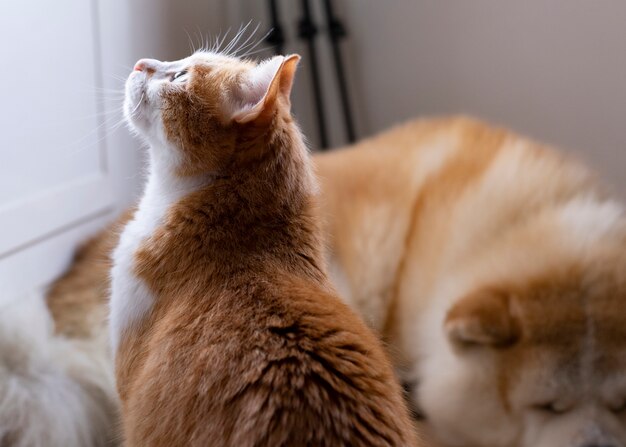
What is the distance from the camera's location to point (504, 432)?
3.50 feet

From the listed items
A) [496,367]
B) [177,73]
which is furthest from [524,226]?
[177,73]

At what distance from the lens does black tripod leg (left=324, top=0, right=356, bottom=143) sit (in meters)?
1.69

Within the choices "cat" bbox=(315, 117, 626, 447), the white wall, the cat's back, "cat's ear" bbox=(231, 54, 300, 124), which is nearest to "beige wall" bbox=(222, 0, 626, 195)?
"cat" bbox=(315, 117, 626, 447)

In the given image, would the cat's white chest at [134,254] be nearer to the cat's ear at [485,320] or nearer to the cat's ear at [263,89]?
the cat's ear at [263,89]

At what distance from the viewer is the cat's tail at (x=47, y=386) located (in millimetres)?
872

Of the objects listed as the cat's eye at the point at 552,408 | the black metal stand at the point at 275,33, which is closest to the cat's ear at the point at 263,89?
the cat's eye at the point at 552,408

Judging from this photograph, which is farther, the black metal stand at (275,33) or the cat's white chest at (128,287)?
the black metal stand at (275,33)

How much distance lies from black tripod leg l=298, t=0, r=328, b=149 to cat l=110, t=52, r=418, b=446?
89 centimetres

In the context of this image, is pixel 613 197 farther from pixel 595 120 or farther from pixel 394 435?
pixel 394 435

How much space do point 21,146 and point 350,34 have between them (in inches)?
38.8

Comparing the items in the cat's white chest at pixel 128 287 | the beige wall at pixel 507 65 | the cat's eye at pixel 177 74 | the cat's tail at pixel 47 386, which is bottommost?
the cat's tail at pixel 47 386

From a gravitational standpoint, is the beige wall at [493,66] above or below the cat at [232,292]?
above

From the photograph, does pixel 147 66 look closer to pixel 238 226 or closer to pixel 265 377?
pixel 238 226

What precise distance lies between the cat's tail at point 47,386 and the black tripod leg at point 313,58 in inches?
35.5
